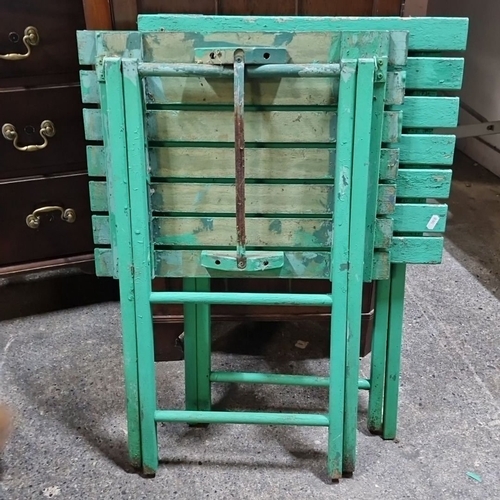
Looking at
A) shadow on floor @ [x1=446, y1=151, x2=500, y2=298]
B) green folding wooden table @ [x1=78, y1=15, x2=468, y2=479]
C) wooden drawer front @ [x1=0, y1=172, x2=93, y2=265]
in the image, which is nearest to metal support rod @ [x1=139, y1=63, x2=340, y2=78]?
green folding wooden table @ [x1=78, y1=15, x2=468, y2=479]

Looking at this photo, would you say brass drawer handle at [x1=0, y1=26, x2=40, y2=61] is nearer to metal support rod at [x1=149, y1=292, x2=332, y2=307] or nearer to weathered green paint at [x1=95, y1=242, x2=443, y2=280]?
weathered green paint at [x1=95, y1=242, x2=443, y2=280]

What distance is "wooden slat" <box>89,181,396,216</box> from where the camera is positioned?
1307 millimetres

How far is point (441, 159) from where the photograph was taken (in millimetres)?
1341

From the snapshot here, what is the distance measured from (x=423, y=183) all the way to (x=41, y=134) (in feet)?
3.64

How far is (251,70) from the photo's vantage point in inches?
46.7

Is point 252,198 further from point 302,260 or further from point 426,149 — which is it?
point 426,149

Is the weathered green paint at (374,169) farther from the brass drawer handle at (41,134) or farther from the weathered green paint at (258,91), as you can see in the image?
the brass drawer handle at (41,134)

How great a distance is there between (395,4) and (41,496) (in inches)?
52.4

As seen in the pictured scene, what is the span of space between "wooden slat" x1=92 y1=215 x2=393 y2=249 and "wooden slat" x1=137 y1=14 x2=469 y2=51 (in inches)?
14.2

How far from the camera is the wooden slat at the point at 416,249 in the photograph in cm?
140

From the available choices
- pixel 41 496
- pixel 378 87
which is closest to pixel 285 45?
pixel 378 87

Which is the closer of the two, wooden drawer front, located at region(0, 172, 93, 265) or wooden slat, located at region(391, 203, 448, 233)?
wooden slat, located at region(391, 203, 448, 233)

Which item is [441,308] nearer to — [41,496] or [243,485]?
[243,485]

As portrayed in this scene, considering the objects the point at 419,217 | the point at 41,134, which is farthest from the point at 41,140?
the point at 419,217
